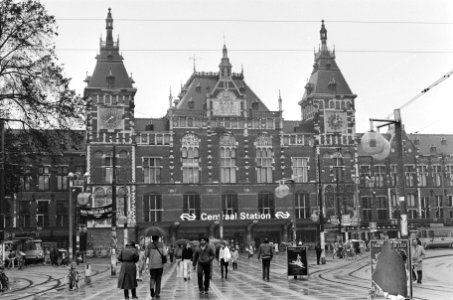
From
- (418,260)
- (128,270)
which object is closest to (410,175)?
(418,260)

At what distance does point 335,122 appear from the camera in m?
67.8

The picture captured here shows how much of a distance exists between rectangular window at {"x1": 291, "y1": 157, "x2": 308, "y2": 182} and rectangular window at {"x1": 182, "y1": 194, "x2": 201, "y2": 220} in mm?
10880

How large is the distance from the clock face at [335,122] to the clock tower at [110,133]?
20974 mm

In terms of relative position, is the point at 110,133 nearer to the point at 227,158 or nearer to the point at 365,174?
the point at 227,158

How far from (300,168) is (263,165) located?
4.03 meters

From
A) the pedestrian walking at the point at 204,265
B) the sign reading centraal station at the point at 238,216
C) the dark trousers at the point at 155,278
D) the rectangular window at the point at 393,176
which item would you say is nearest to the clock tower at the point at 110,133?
the sign reading centraal station at the point at 238,216

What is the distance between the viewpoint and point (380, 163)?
262ft

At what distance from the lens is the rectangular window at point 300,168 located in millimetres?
66312

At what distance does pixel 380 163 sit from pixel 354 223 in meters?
18.9

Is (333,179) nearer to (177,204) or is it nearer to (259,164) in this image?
(259,164)

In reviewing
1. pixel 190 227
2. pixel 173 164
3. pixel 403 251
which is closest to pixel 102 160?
pixel 173 164

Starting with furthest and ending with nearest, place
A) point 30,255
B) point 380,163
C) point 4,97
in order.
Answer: point 380,163 → point 30,255 → point 4,97

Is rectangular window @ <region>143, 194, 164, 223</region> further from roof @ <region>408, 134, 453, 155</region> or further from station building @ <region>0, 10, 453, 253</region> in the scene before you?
roof @ <region>408, 134, 453, 155</region>

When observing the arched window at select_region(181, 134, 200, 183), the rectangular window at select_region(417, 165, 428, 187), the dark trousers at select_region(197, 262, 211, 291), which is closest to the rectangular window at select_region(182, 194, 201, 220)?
the arched window at select_region(181, 134, 200, 183)
